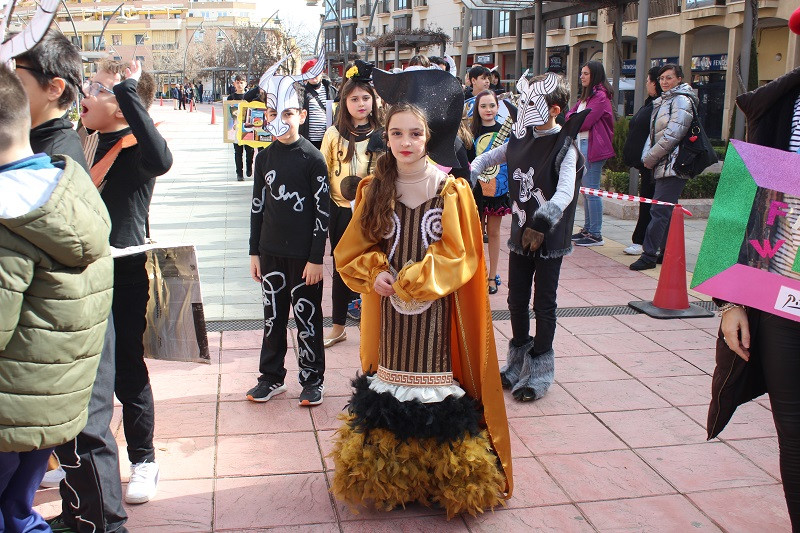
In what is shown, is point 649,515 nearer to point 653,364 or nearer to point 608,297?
point 653,364

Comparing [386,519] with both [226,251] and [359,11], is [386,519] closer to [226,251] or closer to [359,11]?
[226,251]

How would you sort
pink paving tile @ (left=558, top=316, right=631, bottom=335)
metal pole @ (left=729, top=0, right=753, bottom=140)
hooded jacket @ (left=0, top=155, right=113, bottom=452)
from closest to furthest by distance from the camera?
hooded jacket @ (left=0, top=155, right=113, bottom=452) < pink paving tile @ (left=558, top=316, right=631, bottom=335) < metal pole @ (left=729, top=0, right=753, bottom=140)

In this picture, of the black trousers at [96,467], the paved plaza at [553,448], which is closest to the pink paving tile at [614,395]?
the paved plaza at [553,448]

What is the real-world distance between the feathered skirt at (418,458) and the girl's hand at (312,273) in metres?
1.16

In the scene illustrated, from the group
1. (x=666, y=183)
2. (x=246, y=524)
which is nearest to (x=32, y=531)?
(x=246, y=524)

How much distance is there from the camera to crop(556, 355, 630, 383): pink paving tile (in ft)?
16.8

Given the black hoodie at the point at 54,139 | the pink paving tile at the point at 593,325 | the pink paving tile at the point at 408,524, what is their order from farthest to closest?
the pink paving tile at the point at 593,325, the pink paving tile at the point at 408,524, the black hoodie at the point at 54,139

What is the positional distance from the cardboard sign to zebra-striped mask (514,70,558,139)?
1895 mm

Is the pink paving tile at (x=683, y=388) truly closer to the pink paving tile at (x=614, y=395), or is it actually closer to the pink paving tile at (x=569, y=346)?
the pink paving tile at (x=614, y=395)

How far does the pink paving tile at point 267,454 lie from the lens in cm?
384

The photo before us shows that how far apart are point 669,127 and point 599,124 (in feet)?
4.09

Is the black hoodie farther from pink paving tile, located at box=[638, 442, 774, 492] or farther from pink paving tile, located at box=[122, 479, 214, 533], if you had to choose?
pink paving tile, located at box=[638, 442, 774, 492]

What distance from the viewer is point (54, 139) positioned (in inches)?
114

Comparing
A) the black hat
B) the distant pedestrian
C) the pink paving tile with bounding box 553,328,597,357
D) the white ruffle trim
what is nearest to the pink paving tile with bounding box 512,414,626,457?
the white ruffle trim
